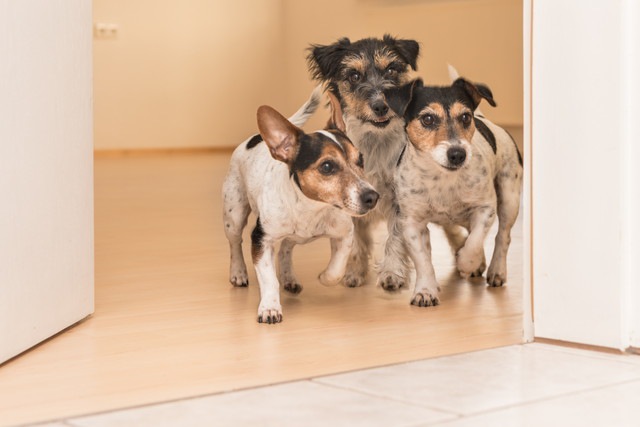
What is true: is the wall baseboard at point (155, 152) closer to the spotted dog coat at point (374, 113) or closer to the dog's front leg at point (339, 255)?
the spotted dog coat at point (374, 113)

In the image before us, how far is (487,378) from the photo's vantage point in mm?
2023

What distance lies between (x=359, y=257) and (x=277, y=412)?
1.81 m

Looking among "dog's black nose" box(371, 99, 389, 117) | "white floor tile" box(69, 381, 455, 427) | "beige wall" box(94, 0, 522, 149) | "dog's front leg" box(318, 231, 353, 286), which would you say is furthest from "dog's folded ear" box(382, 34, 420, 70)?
"beige wall" box(94, 0, 522, 149)

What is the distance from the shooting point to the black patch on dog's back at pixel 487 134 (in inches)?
132

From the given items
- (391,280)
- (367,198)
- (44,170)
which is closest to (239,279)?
(391,280)

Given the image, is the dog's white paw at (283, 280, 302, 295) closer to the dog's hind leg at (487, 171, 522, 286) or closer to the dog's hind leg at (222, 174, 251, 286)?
the dog's hind leg at (222, 174, 251, 286)

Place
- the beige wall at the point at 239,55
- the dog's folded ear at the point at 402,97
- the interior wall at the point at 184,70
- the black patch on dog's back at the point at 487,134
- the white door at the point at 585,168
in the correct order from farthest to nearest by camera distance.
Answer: the interior wall at the point at 184,70 → the beige wall at the point at 239,55 → the black patch on dog's back at the point at 487,134 → the dog's folded ear at the point at 402,97 → the white door at the point at 585,168

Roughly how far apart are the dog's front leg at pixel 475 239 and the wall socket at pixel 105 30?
9617 millimetres

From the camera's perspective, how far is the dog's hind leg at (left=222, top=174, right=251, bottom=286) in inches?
133

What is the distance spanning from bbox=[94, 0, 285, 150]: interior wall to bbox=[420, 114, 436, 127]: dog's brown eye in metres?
9.49

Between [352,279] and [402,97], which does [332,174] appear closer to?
[402,97]

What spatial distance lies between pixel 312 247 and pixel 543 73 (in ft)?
7.18

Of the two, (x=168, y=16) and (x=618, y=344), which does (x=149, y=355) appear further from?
(x=168, y=16)

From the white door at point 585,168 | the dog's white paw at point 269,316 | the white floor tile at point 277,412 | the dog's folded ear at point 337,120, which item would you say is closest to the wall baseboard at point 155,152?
the dog's folded ear at point 337,120
